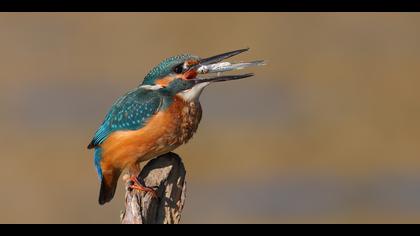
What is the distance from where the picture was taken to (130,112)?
23.1ft

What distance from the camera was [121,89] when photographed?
587 inches

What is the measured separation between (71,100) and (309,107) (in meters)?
2.76

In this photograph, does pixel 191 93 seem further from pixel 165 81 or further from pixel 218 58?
pixel 218 58

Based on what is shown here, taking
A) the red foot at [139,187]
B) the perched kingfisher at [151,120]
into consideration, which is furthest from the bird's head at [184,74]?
the red foot at [139,187]

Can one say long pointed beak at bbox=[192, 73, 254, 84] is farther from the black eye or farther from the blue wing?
the blue wing

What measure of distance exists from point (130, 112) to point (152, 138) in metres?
0.19

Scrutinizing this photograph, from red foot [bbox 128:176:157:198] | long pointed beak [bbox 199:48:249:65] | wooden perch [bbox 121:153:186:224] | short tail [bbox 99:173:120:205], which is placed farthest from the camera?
short tail [bbox 99:173:120:205]

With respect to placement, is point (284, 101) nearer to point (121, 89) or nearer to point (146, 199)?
point (121, 89)

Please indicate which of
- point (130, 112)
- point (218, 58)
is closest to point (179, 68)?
point (218, 58)

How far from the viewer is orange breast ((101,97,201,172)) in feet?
23.0

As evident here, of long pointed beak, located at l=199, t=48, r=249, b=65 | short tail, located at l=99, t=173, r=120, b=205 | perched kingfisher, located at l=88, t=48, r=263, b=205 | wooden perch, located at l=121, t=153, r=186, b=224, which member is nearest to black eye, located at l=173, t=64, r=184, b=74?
perched kingfisher, located at l=88, t=48, r=263, b=205

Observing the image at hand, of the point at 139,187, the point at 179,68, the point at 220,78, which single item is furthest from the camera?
the point at 179,68

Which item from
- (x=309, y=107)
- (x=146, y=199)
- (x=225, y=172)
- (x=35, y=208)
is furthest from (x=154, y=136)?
(x=309, y=107)

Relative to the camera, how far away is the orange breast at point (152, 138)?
700 cm
